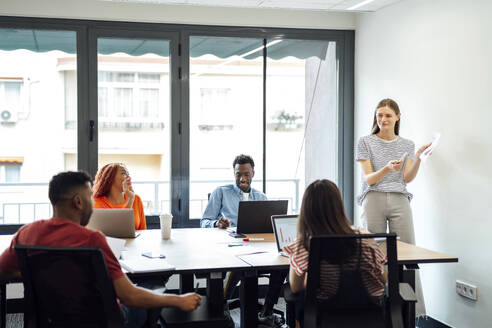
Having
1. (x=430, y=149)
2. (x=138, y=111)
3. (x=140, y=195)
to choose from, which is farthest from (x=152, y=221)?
(x=430, y=149)

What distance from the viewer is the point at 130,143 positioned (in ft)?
16.5

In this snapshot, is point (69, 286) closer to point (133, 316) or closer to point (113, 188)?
point (133, 316)

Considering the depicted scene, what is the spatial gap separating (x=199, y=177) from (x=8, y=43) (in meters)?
1.85

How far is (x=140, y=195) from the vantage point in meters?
4.61

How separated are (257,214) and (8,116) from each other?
260 cm

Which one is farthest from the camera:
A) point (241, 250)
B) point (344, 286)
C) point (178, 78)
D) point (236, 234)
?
point (178, 78)

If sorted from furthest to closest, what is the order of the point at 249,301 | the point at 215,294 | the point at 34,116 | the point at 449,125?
the point at 34,116, the point at 449,125, the point at 249,301, the point at 215,294

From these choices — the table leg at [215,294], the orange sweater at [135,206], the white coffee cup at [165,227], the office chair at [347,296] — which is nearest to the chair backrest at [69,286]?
the table leg at [215,294]

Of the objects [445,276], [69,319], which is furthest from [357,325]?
[445,276]

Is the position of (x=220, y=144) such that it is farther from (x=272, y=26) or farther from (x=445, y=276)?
(x=445, y=276)

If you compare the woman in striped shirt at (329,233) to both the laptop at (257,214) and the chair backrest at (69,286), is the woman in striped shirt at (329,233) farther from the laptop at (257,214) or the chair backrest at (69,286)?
the laptop at (257,214)

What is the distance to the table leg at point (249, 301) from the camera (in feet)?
10.3

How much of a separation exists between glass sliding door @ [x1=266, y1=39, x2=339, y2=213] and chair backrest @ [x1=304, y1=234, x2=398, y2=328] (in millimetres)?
2779

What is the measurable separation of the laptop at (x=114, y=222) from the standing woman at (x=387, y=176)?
158 cm
